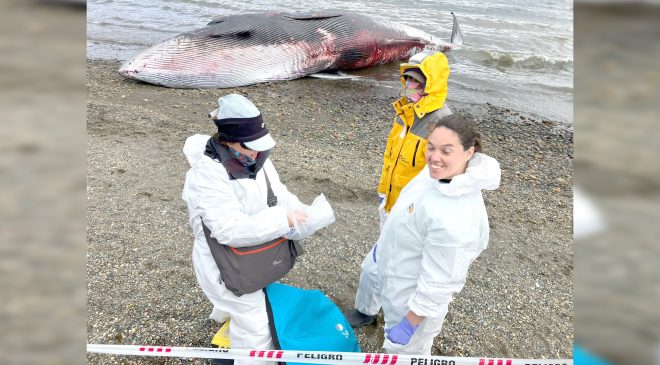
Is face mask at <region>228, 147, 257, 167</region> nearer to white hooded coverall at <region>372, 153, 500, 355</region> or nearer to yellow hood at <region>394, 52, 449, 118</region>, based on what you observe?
white hooded coverall at <region>372, 153, 500, 355</region>

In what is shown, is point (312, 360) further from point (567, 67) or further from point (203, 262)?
point (567, 67)

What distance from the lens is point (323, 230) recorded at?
4125 mm

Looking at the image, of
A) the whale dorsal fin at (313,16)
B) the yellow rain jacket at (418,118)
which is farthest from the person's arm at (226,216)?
the whale dorsal fin at (313,16)

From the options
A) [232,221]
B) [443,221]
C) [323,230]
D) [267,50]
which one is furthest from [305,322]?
[267,50]

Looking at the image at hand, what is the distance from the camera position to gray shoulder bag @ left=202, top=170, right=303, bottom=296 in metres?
2.13

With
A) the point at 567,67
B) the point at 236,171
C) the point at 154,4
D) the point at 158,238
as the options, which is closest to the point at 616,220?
the point at 236,171

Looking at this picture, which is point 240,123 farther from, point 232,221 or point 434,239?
point 434,239

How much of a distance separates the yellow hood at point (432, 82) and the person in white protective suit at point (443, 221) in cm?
59

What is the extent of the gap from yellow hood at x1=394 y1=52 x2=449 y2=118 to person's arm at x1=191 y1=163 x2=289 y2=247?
1186mm

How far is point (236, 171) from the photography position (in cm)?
208

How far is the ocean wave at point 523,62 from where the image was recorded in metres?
10.9

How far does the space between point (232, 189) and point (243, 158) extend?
0.15m

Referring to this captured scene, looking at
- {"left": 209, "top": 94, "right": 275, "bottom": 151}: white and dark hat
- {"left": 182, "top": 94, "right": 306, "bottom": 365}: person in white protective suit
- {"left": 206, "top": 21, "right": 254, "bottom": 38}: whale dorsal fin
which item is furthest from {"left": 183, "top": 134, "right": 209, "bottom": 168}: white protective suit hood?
{"left": 206, "top": 21, "right": 254, "bottom": 38}: whale dorsal fin

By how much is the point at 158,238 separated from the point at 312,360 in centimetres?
214
